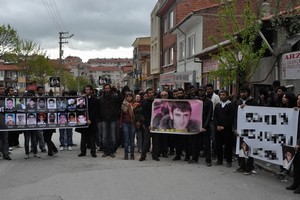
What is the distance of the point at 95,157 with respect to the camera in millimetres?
11336

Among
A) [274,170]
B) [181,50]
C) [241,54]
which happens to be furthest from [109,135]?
[181,50]

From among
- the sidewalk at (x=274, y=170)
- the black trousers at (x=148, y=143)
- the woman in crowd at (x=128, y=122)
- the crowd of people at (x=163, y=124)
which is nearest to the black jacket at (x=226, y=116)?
the crowd of people at (x=163, y=124)

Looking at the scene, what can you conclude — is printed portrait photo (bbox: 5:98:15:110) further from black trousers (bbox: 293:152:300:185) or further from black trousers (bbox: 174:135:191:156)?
black trousers (bbox: 293:152:300:185)

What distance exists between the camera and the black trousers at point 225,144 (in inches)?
387

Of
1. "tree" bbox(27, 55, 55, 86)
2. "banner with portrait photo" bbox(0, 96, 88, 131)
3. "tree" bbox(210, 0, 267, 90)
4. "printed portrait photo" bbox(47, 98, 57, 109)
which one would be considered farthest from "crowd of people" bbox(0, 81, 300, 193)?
"tree" bbox(27, 55, 55, 86)

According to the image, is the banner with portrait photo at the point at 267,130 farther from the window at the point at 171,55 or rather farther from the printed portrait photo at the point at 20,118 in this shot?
the window at the point at 171,55

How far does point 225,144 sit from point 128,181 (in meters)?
2.93

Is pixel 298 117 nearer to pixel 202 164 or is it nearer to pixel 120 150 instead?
pixel 202 164

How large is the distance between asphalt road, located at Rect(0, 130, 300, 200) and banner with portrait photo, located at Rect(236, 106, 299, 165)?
0.56 meters

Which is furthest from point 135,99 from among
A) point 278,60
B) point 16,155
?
point 278,60

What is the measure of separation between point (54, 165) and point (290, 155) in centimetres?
548

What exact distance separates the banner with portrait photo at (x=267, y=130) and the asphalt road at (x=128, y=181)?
560 millimetres

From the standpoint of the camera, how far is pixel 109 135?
11453mm

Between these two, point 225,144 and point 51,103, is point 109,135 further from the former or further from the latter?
point 225,144
